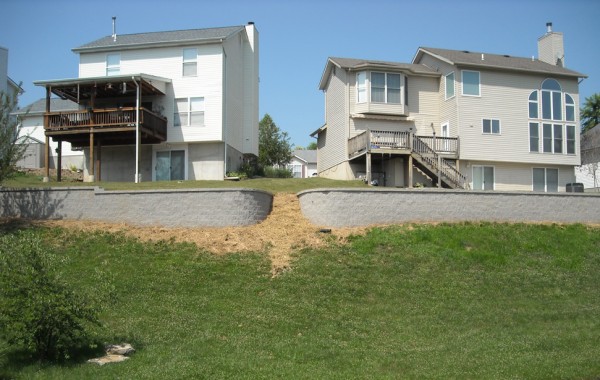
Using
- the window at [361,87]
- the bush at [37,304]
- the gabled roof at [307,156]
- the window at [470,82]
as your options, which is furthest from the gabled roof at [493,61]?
the gabled roof at [307,156]

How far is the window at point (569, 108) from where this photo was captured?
3334 cm

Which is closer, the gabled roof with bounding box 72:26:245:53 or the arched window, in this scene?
the gabled roof with bounding box 72:26:245:53

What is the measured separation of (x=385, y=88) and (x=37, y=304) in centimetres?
2431

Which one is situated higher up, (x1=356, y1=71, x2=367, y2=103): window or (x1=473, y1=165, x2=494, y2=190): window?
(x1=356, y1=71, x2=367, y2=103): window

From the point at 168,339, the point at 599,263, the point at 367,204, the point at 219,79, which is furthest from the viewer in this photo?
the point at 219,79

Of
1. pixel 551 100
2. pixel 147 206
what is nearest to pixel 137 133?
pixel 147 206

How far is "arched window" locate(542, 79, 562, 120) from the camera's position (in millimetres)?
33062

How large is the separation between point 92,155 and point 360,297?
18.5 meters

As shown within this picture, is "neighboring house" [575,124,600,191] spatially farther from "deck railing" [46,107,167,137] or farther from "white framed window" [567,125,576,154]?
"deck railing" [46,107,167,137]

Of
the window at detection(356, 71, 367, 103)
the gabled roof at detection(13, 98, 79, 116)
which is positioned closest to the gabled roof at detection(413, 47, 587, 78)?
the window at detection(356, 71, 367, 103)

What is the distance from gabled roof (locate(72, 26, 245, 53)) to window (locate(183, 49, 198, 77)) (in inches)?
21.0

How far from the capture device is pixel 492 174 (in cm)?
3225

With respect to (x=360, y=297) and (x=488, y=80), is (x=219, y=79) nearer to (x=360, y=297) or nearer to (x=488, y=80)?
(x=488, y=80)

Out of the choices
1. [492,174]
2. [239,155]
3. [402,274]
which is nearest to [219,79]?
[239,155]
